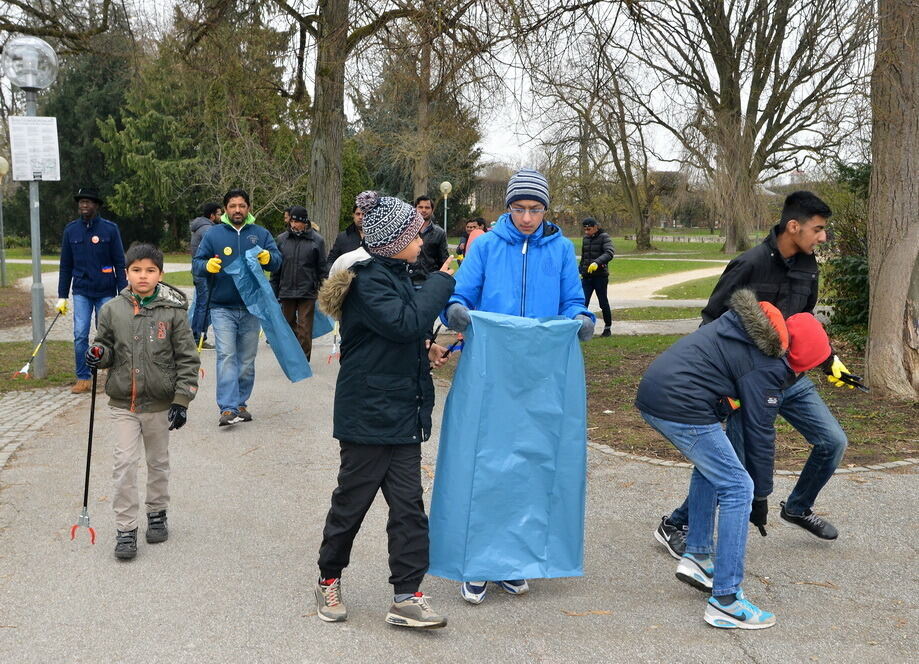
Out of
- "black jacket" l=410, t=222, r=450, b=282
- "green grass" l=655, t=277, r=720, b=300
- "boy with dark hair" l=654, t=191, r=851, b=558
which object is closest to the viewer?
"boy with dark hair" l=654, t=191, r=851, b=558

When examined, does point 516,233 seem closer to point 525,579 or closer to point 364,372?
point 364,372

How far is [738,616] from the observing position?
3.61 meters

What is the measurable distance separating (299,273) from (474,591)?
5.91 m

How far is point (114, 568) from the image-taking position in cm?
425

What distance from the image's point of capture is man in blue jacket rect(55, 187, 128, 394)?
8.58 m

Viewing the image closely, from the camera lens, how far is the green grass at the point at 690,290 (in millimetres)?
21750

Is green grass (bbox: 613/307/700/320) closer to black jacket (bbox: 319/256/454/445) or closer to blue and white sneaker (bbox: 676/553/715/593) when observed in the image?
blue and white sneaker (bbox: 676/553/715/593)

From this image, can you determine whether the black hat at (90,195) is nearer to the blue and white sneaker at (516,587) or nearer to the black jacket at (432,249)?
the black jacket at (432,249)

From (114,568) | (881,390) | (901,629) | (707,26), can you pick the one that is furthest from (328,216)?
(901,629)

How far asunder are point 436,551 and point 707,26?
504 inches

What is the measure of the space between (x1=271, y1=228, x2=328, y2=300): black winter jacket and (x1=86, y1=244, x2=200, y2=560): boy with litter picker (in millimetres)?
4525

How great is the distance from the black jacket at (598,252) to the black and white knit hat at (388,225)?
33.0ft

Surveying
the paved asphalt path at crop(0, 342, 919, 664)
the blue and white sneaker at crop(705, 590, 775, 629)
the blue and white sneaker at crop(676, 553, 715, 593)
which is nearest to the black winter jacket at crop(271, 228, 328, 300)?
the paved asphalt path at crop(0, 342, 919, 664)

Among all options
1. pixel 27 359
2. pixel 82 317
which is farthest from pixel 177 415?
pixel 27 359
